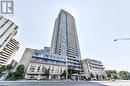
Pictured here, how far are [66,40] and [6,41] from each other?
47.2 metres

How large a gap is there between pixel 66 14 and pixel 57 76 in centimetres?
7866

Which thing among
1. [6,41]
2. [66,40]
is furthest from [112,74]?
[6,41]

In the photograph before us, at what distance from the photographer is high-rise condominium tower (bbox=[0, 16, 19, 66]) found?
8675cm

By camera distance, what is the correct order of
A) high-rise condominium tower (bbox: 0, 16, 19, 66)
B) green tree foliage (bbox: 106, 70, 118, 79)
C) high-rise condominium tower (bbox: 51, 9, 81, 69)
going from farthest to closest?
high-rise condominium tower (bbox: 51, 9, 81, 69), green tree foliage (bbox: 106, 70, 118, 79), high-rise condominium tower (bbox: 0, 16, 19, 66)

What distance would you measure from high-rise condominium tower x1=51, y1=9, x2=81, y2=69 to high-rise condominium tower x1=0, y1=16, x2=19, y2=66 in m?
33.7

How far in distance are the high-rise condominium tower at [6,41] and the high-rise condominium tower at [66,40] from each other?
111 feet

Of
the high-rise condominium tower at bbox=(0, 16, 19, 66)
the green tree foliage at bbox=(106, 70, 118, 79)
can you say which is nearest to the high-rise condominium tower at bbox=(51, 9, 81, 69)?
the green tree foliage at bbox=(106, 70, 118, 79)

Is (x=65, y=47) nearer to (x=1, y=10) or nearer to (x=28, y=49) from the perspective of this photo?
(x=28, y=49)

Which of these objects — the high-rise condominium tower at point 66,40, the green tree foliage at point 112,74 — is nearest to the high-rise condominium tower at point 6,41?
the high-rise condominium tower at point 66,40

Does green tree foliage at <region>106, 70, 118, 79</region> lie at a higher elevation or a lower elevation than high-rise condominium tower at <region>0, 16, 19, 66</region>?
lower

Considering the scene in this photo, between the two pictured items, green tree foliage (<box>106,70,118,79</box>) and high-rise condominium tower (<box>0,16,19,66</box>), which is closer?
high-rise condominium tower (<box>0,16,19,66</box>)

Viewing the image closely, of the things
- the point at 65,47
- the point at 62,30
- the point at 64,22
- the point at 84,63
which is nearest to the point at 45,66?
the point at 84,63

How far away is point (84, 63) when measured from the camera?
9156 cm

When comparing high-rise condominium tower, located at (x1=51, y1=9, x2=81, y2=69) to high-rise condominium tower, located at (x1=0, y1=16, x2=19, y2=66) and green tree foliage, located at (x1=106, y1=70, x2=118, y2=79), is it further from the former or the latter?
high-rise condominium tower, located at (x1=0, y1=16, x2=19, y2=66)
